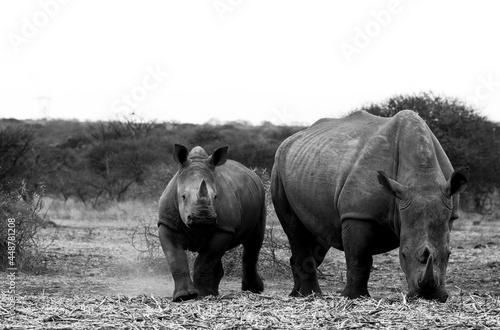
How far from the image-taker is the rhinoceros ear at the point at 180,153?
9.32m

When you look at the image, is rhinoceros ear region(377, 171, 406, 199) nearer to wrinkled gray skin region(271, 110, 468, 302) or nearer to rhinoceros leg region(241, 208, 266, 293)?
wrinkled gray skin region(271, 110, 468, 302)

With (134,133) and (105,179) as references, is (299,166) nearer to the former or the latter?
(105,179)

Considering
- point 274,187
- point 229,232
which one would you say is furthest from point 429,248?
point 274,187

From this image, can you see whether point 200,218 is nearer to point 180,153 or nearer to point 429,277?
point 180,153

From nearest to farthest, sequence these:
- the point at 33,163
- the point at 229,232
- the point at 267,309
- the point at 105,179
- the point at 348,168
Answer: the point at 267,309, the point at 348,168, the point at 229,232, the point at 33,163, the point at 105,179

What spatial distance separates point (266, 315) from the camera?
6.60 m

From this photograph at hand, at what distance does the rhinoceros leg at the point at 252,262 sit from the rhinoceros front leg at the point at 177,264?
153 cm

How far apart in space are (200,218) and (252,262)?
2107 mm

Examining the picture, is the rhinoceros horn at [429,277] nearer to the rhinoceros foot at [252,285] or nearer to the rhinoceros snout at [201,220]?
the rhinoceros snout at [201,220]

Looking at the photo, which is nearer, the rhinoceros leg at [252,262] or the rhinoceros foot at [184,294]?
the rhinoceros foot at [184,294]

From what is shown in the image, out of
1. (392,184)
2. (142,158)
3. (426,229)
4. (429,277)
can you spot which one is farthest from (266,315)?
(142,158)

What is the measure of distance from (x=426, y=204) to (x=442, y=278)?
627 mm

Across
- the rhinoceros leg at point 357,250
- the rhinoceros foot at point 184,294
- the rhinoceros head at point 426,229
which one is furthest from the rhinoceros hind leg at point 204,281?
the rhinoceros head at point 426,229

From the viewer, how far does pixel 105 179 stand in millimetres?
34531
